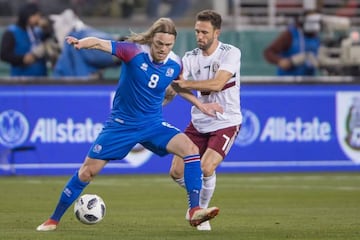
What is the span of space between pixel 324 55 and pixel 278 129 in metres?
4.12

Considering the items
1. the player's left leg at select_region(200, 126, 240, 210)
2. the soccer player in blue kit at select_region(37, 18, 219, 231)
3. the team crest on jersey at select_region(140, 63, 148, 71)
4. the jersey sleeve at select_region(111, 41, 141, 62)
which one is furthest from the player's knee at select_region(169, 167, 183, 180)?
the jersey sleeve at select_region(111, 41, 141, 62)

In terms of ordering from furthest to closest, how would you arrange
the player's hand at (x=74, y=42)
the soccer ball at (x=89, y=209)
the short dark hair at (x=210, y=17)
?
the short dark hair at (x=210, y=17)
the soccer ball at (x=89, y=209)
the player's hand at (x=74, y=42)

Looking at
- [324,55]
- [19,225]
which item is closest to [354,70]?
[324,55]

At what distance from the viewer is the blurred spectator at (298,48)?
23203 mm

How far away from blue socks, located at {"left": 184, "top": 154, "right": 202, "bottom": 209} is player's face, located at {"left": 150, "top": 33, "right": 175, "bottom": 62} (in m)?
1.13

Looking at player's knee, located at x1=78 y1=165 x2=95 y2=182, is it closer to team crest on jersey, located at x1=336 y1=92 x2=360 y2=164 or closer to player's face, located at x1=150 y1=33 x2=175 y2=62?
player's face, located at x1=150 y1=33 x2=175 y2=62

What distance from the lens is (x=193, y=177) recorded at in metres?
12.4

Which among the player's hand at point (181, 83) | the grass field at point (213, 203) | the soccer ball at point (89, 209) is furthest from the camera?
the player's hand at point (181, 83)

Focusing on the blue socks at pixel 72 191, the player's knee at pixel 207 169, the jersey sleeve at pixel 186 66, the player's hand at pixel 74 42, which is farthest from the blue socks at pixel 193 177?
the player's hand at pixel 74 42

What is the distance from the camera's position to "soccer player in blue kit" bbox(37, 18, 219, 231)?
40.6ft

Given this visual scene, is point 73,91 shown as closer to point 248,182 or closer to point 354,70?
point 248,182

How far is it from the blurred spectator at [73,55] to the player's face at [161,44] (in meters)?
10.3

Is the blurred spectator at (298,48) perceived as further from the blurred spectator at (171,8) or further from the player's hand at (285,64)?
the blurred spectator at (171,8)

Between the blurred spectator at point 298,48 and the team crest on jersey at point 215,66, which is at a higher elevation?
the team crest on jersey at point 215,66
